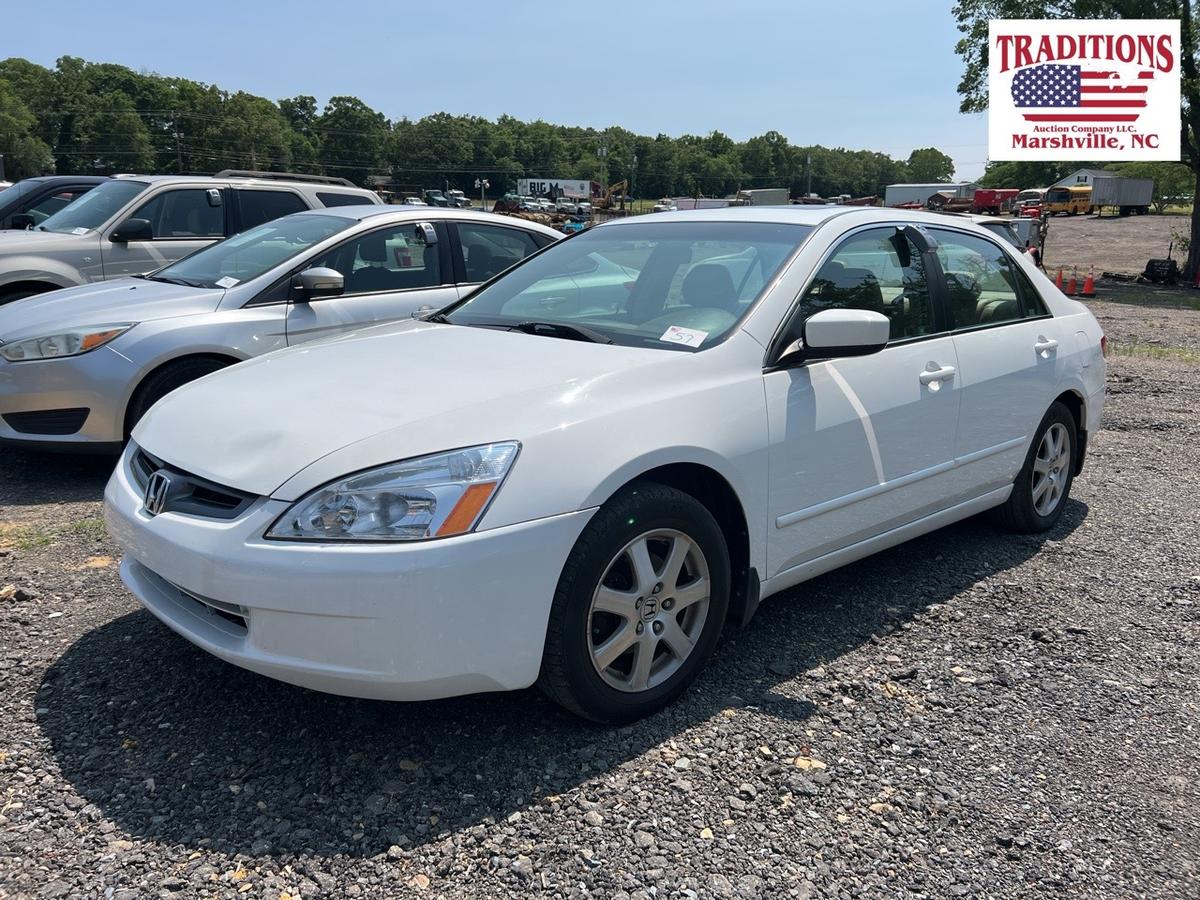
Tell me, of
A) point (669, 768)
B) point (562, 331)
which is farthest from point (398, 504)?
point (562, 331)

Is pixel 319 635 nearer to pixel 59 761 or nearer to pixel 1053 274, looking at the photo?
pixel 59 761

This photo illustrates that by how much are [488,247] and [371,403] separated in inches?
160

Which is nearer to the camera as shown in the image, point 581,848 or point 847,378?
point 581,848

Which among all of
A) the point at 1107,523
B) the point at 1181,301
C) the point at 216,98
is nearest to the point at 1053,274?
the point at 1181,301

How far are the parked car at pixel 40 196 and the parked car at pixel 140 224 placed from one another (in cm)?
217

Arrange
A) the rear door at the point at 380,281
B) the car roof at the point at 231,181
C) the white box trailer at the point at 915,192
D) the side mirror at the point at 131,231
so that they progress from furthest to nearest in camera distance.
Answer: the white box trailer at the point at 915,192 → the car roof at the point at 231,181 → the side mirror at the point at 131,231 → the rear door at the point at 380,281

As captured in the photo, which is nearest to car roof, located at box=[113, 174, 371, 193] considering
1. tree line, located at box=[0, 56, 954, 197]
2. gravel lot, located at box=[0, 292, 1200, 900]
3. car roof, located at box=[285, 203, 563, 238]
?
car roof, located at box=[285, 203, 563, 238]

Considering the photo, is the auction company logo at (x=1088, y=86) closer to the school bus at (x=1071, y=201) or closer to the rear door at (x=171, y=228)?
the rear door at (x=171, y=228)

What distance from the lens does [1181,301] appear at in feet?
70.8

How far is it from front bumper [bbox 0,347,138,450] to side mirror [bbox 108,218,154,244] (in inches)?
116

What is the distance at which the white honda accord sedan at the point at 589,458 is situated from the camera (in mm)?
2527

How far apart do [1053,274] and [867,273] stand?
29146 mm

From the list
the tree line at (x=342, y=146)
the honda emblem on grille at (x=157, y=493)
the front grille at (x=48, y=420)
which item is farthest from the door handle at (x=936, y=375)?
the tree line at (x=342, y=146)

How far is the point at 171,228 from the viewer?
326 inches
